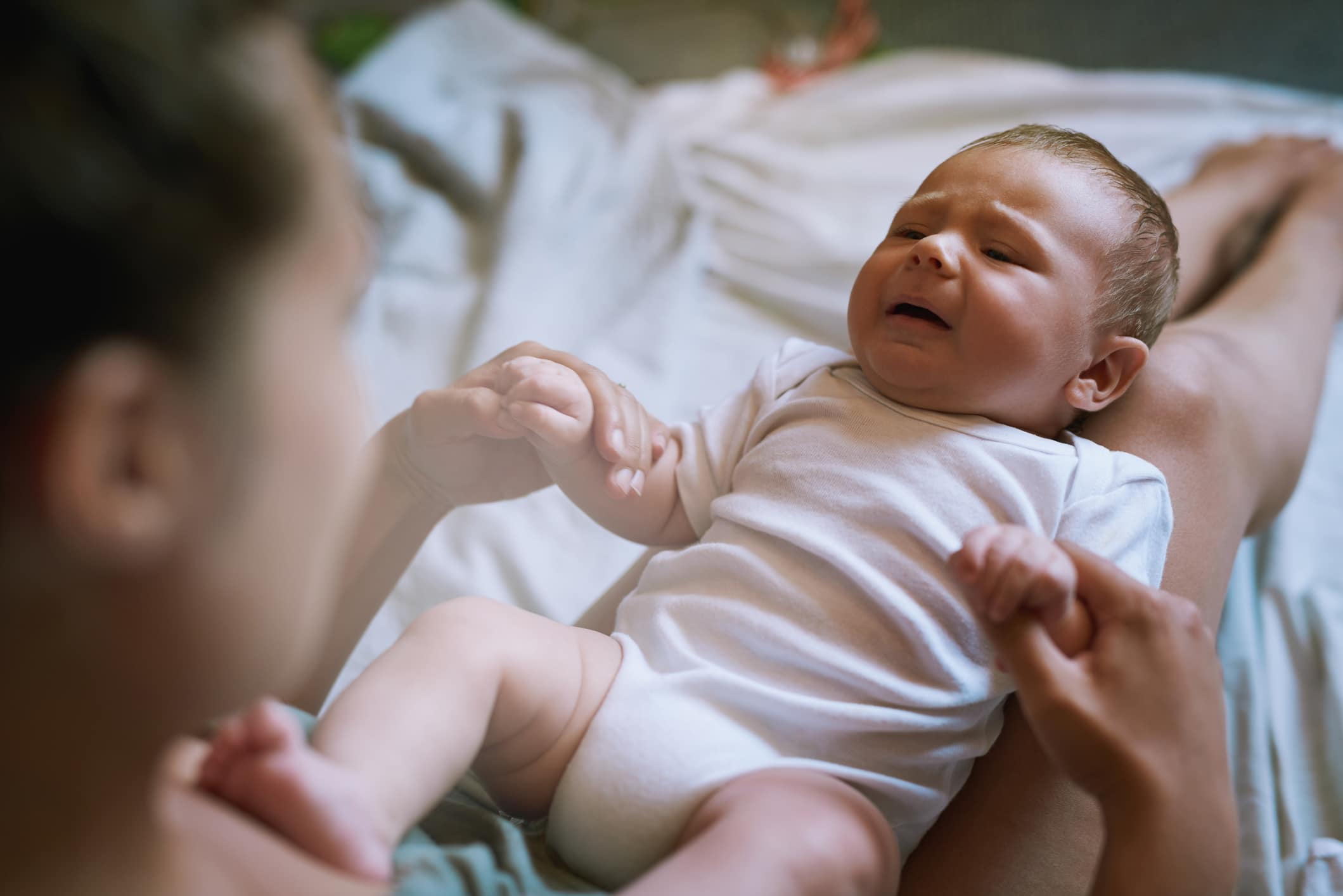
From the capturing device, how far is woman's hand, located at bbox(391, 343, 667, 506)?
716mm

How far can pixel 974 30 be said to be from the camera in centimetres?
221

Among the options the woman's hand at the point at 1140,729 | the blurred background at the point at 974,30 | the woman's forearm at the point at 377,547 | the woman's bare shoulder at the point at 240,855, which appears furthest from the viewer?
the blurred background at the point at 974,30

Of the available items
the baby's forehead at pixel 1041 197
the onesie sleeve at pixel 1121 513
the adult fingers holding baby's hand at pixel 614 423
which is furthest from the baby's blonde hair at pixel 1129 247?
the adult fingers holding baby's hand at pixel 614 423

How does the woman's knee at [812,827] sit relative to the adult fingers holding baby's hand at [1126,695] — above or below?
below

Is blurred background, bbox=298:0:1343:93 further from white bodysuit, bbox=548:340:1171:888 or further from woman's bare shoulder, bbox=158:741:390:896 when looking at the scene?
woman's bare shoulder, bbox=158:741:390:896

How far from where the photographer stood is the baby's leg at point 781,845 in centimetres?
51

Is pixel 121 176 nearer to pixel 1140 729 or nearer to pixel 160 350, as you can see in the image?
pixel 160 350

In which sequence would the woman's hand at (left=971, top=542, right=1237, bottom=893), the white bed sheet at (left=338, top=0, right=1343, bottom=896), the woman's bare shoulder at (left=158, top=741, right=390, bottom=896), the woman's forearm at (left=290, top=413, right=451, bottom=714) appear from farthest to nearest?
the white bed sheet at (left=338, top=0, right=1343, bottom=896) < the woman's forearm at (left=290, top=413, right=451, bottom=714) < the woman's hand at (left=971, top=542, right=1237, bottom=893) < the woman's bare shoulder at (left=158, top=741, right=390, bottom=896)

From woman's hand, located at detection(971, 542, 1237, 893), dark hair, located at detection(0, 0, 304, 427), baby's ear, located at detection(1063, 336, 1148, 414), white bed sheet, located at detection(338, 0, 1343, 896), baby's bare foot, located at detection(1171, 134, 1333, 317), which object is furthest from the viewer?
baby's bare foot, located at detection(1171, 134, 1333, 317)

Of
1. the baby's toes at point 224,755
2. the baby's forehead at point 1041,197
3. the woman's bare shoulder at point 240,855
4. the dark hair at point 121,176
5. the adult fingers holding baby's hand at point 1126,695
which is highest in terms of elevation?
the dark hair at point 121,176

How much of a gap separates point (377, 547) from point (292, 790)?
26cm

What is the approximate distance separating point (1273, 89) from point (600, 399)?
169 centimetres

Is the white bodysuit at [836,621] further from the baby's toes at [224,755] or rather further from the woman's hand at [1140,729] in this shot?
the baby's toes at [224,755]

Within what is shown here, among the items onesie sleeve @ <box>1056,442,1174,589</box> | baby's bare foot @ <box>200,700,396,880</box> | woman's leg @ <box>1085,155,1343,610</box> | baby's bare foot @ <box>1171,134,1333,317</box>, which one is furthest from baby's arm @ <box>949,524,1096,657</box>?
baby's bare foot @ <box>1171,134,1333,317</box>
